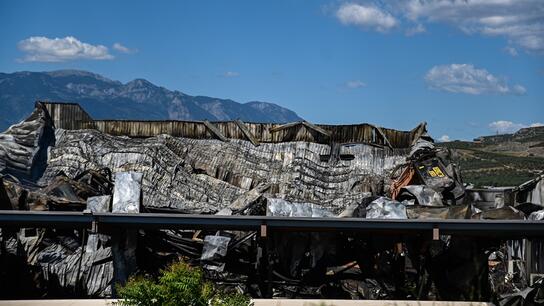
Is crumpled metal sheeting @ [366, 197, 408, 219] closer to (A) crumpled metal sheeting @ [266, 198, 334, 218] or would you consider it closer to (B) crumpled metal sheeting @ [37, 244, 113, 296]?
(A) crumpled metal sheeting @ [266, 198, 334, 218]

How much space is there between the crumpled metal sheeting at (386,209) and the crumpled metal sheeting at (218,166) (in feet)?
29.1

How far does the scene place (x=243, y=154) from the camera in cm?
3581

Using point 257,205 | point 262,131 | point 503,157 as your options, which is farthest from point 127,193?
point 503,157

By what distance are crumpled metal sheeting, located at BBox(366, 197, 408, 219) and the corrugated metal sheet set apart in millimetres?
14644

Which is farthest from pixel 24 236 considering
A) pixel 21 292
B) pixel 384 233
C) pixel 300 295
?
pixel 384 233

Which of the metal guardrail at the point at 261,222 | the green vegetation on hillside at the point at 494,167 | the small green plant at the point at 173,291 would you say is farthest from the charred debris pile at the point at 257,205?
the green vegetation on hillside at the point at 494,167

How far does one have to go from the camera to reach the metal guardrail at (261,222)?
A: 18000 millimetres

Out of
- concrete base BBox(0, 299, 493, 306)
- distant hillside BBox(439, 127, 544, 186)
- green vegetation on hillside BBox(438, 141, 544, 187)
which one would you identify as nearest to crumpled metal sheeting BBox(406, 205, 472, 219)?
concrete base BBox(0, 299, 493, 306)

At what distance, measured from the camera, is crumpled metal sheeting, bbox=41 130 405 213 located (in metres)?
31.8

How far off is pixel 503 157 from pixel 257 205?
80802 mm

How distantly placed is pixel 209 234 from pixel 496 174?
224 ft

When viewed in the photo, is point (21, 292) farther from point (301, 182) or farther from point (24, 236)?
point (301, 182)

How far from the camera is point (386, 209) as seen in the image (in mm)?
21844

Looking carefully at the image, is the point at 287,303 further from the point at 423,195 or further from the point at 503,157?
the point at 503,157
